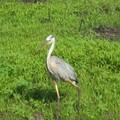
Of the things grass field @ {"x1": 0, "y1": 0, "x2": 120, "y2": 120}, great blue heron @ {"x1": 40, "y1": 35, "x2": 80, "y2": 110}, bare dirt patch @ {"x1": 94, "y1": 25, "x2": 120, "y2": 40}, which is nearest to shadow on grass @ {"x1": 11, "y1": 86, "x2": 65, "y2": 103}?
grass field @ {"x1": 0, "y1": 0, "x2": 120, "y2": 120}

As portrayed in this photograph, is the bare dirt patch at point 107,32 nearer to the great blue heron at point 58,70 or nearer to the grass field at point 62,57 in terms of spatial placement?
the grass field at point 62,57

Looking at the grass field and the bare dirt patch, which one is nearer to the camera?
the grass field

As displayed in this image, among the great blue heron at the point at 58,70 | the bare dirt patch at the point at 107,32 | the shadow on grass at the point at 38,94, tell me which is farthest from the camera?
the bare dirt patch at the point at 107,32

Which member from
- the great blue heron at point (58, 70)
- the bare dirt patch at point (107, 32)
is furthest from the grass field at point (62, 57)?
the great blue heron at point (58, 70)

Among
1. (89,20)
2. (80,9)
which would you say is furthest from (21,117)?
(80,9)

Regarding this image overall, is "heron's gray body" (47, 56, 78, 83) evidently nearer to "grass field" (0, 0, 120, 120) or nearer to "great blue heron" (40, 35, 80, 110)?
"great blue heron" (40, 35, 80, 110)

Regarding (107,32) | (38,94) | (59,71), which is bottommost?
(107,32)

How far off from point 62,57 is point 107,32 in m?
2.78

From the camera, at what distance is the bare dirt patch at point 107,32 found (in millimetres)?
12375

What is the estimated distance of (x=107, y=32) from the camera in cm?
1273

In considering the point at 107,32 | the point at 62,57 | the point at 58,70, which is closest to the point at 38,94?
the point at 58,70

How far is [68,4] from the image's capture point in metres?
14.9

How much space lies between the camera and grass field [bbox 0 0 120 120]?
324 inches

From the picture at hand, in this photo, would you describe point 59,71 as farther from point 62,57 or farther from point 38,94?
point 62,57
